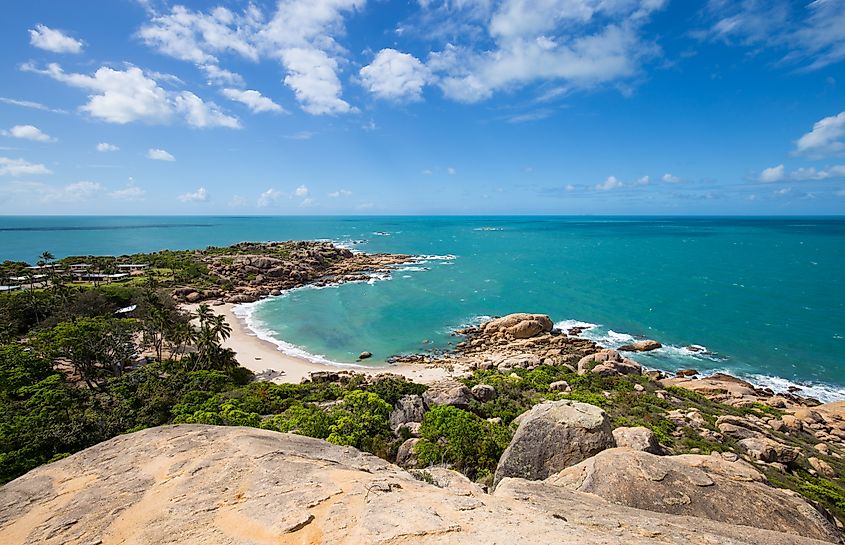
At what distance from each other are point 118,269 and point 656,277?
405 feet

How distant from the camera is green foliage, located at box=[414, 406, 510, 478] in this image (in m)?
20.2

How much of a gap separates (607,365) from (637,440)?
2335cm

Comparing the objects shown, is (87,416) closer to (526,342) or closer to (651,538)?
(651,538)

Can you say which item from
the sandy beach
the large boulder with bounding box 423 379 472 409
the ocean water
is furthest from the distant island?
the ocean water

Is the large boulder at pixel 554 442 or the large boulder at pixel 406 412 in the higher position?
the large boulder at pixel 554 442

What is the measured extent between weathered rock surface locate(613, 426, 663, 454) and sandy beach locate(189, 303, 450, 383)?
930 inches

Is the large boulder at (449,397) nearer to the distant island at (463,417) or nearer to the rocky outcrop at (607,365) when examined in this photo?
the distant island at (463,417)

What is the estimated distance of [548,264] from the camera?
113062 millimetres

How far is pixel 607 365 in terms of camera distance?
39219 millimetres

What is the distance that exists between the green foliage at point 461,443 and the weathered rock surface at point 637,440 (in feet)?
19.9

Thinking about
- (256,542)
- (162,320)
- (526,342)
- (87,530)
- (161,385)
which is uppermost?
(256,542)

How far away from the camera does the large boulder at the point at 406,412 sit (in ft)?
87.4

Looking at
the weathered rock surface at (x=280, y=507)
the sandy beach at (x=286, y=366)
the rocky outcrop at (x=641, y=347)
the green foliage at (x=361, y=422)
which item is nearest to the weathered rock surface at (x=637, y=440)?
the weathered rock surface at (x=280, y=507)

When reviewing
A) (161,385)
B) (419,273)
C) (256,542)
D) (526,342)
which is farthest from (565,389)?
(419,273)
